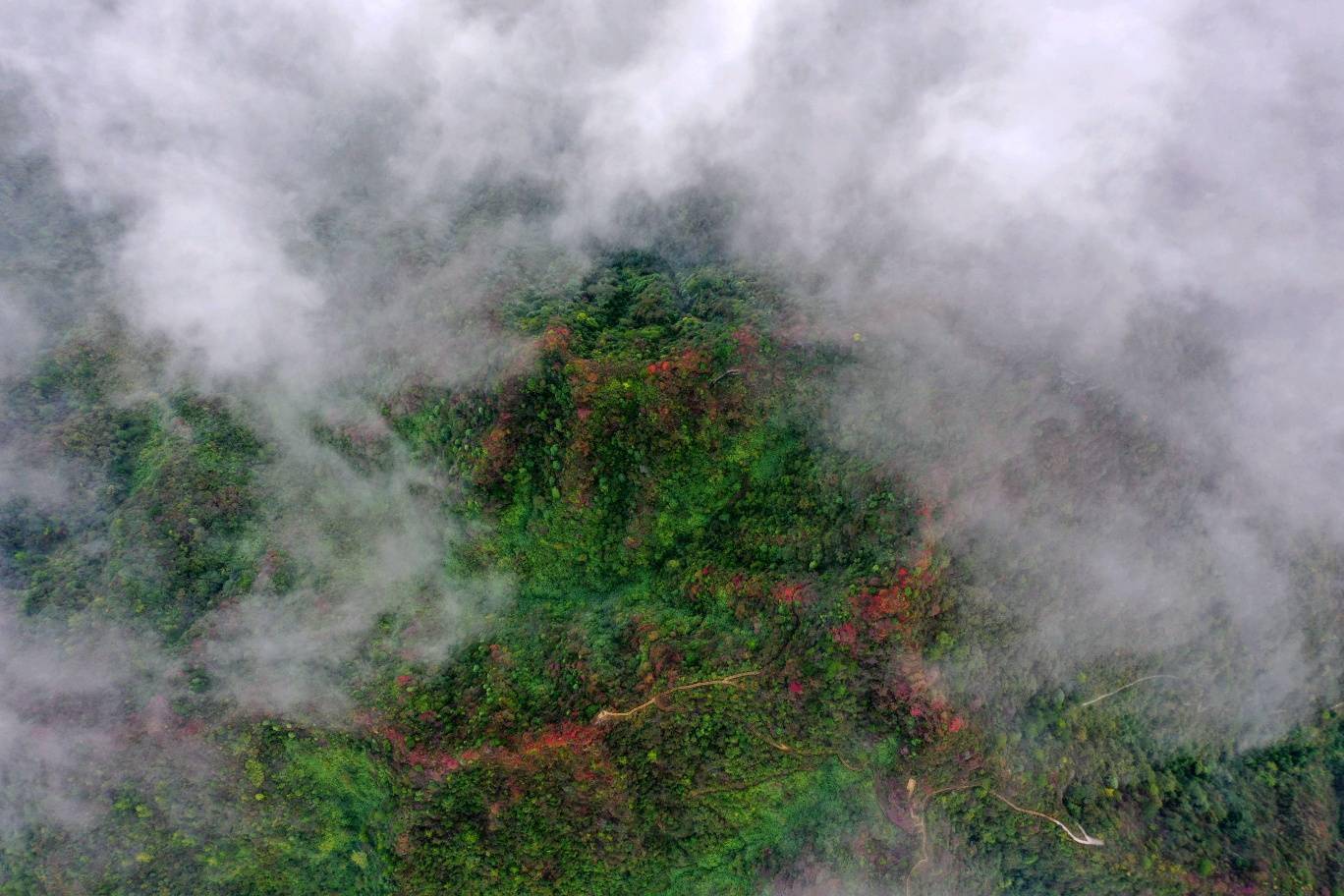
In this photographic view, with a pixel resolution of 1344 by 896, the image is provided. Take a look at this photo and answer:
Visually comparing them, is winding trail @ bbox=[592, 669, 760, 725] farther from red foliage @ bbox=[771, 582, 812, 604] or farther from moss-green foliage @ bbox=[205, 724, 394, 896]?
moss-green foliage @ bbox=[205, 724, 394, 896]

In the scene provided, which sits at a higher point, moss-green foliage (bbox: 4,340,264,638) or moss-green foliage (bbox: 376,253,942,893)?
moss-green foliage (bbox: 4,340,264,638)

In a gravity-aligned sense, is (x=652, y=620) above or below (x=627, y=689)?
above

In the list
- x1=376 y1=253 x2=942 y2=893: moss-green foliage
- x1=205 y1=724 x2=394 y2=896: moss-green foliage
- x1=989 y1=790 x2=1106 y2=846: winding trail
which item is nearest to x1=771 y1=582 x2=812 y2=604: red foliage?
x1=376 y1=253 x2=942 y2=893: moss-green foliage

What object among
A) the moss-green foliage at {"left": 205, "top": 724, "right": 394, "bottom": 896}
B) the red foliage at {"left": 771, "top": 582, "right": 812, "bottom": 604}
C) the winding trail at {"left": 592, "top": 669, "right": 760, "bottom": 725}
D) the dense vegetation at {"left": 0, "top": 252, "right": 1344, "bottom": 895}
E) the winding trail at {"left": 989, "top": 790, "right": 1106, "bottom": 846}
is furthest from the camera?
the red foliage at {"left": 771, "top": 582, "right": 812, "bottom": 604}

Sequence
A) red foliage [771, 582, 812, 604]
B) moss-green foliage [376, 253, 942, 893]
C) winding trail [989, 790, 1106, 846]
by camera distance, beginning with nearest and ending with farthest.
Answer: winding trail [989, 790, 1106, 846], moss-green foliage [376, 253, 942, 893], red foliage [771, 582, 812, 604]

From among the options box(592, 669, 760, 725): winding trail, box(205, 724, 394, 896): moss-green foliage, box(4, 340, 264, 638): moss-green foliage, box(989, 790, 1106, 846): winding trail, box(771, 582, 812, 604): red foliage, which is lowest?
box(989, 790, 1106, 846): winding trail

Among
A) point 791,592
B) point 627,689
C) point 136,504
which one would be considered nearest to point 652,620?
point 627,689

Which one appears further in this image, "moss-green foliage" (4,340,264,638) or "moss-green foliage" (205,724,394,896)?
"moss-green foliage" (4,340,264,638)

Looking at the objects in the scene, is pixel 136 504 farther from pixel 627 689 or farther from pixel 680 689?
pixel 680 689

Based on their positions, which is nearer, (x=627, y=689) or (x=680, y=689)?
(x=627, y=689)

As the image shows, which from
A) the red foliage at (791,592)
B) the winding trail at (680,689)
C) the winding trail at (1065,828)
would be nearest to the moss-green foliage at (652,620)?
the red foliage at (791,592)
